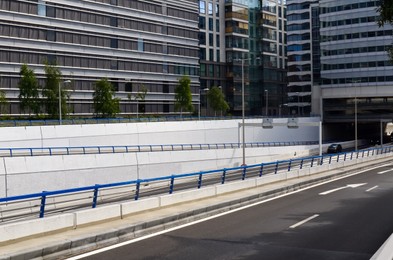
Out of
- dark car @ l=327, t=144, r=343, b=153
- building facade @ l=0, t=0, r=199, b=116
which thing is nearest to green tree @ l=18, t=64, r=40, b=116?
building facade @ l=0, t=0, r=199, b=116

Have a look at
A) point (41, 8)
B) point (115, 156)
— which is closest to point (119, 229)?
point (115, 156)

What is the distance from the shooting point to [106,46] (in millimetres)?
82875

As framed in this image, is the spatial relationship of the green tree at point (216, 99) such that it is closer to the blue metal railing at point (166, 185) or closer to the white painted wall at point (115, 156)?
the white painted wall at point (115, 156)

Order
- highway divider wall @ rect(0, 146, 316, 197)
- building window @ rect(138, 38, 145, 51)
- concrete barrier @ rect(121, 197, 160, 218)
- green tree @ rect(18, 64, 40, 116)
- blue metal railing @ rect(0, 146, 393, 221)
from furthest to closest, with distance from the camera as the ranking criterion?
building window @ rect(138, 38, 145, 51), green tree @ rect(18, 64, 40, 116), highway divider wall @ rect(0, 146, 316, 197), concrete barrier @ rect(121, 197, 160, 218), blue metal railing @ rect(0, 146, 393, 221)

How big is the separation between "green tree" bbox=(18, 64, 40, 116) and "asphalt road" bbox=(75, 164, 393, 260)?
49627mm

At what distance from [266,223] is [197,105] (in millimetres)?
84891

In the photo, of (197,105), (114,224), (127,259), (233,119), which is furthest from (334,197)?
(197,105)

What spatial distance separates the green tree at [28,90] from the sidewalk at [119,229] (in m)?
48.7

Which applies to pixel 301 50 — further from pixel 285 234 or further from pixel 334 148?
pixel 285 234

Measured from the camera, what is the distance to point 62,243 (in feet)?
40.4

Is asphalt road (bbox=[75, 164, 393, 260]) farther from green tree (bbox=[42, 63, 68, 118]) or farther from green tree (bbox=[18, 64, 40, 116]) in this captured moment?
green tree (bbox=[18, 64, 40, 116])

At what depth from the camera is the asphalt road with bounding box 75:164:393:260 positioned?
12.9 metres

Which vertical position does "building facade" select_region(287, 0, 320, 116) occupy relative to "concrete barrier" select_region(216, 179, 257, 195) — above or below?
above

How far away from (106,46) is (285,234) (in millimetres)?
71085
